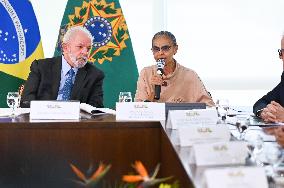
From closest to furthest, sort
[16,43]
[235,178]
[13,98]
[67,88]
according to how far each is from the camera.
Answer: [235,178], [13,98], [67,88], [16,43]

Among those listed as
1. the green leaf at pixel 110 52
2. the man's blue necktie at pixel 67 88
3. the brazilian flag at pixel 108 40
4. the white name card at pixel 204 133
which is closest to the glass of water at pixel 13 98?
the man's blue necktie at pixel 67 88

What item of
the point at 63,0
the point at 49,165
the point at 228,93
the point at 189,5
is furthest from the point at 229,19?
the point at 49,165

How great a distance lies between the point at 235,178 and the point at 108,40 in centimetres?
393

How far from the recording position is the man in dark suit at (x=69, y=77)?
3293 millimetres

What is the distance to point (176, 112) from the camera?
173 cm

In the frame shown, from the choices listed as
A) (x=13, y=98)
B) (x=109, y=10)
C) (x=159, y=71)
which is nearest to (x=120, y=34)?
(x=109, y=10)

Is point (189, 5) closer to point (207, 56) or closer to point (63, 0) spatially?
point (207, 56)

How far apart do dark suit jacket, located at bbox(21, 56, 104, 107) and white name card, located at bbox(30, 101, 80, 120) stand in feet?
3.68

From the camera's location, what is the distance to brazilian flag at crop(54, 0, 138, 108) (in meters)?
4.61

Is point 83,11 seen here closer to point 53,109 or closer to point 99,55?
point 99,55

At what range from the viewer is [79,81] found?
3.32 metres

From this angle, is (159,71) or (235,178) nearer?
(235,178)

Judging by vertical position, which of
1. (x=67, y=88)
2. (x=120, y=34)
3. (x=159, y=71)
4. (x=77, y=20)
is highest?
(x=77, y=20)

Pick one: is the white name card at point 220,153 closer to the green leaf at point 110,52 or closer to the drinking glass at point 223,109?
the drinking glass at point 223,109
